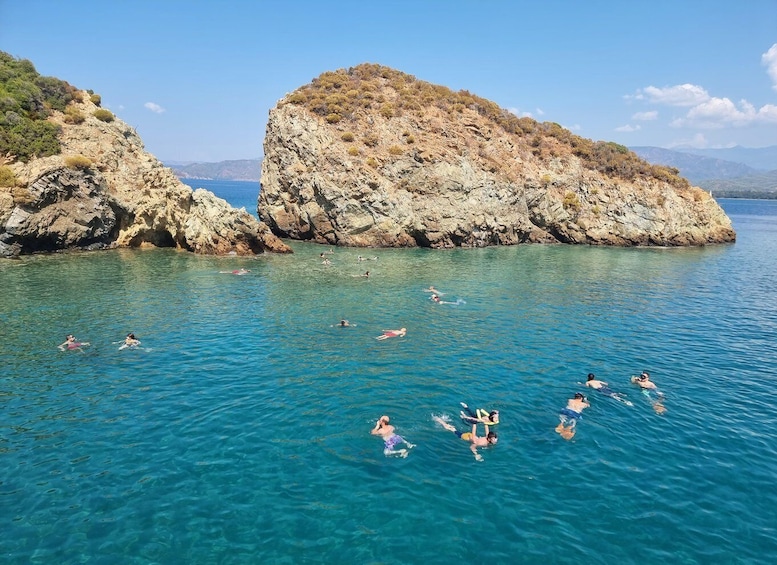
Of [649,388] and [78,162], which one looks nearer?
[649,388]

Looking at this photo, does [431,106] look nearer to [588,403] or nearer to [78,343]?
[78,343]

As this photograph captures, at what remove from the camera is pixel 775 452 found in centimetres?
1590

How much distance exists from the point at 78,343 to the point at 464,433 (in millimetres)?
20109

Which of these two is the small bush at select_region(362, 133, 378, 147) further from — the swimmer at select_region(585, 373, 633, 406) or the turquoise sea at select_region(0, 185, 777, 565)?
the swimmer at select_region(585, 373, 633, 406)

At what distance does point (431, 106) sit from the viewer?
72812 mm

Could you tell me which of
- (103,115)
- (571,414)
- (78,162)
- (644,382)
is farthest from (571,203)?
(103,115)

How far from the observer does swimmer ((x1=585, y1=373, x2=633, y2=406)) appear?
19.5 metres

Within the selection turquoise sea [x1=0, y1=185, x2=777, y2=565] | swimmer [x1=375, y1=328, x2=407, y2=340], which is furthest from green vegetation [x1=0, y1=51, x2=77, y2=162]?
swimmer [x1=375, y1=328, x2=407, y2=340]

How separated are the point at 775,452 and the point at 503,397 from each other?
9.40 metres

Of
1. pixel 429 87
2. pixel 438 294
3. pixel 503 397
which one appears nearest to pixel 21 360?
pixel 503 397

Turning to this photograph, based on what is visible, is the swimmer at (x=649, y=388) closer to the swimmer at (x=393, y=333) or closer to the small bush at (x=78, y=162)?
the swimmer at (x=393, y=333)

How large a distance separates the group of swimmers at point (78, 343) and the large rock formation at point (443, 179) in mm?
37478

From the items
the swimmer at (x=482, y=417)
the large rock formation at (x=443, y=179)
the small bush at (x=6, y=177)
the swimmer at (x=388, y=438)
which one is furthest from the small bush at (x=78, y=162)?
the swimmer at (x=482, y=417)

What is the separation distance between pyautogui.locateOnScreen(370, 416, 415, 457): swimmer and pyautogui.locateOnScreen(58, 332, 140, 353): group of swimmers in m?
14.8
